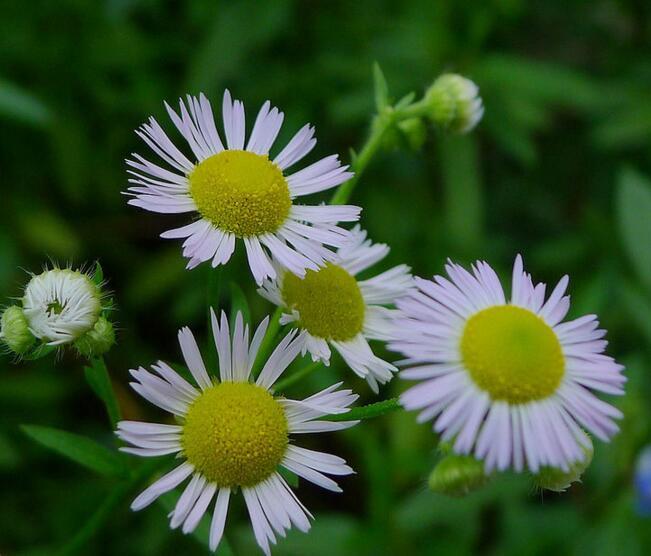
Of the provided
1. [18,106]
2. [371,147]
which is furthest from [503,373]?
[18,106]

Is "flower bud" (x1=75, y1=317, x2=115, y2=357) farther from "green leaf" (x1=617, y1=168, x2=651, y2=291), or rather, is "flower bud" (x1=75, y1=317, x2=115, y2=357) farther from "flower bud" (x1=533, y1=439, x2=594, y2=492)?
"green leaf" (x1=617, y1=168, x2=651, y2=291)

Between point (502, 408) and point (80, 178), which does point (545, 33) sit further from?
point (502, 408)

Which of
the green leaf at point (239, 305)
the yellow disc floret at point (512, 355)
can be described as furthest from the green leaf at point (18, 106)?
the yellow disc floret at point (512, 355)

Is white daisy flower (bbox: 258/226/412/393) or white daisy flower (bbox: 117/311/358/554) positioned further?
white daisy flower (bbox: 258/226/412/393)

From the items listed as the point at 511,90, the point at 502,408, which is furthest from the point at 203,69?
the point at 502,408

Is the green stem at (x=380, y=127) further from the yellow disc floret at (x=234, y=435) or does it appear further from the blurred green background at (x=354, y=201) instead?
the blurred green background at (x=354, y=201)

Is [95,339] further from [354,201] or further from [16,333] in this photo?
[354,201]

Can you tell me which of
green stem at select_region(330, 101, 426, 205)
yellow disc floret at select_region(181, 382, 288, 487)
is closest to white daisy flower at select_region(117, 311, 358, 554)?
yellow disc floret at select_region(181, 382, 288, 487)
